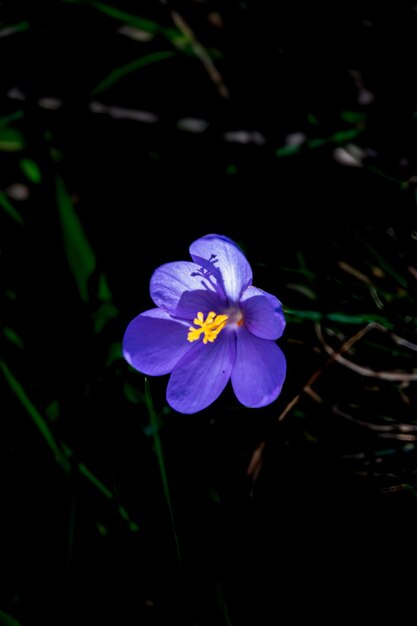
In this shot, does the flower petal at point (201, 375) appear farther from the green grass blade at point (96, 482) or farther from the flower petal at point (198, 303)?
the green grass blade at point (96, 482)

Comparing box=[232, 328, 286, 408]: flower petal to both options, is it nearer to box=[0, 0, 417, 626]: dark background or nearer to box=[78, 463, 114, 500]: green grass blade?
box=[0, 0, 417, 626]: dark background

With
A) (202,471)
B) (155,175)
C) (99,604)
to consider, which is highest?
(155,175)

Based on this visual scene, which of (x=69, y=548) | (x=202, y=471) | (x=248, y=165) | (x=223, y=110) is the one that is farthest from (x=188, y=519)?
(x=223, y=110)

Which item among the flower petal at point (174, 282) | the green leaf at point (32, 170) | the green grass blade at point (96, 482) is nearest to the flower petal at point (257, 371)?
the flower petal at point (174, 282)

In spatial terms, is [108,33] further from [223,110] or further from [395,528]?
[395,528]

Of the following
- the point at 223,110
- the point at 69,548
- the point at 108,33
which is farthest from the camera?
the point at 108,33

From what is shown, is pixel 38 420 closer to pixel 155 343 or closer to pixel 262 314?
pixel 155 343
